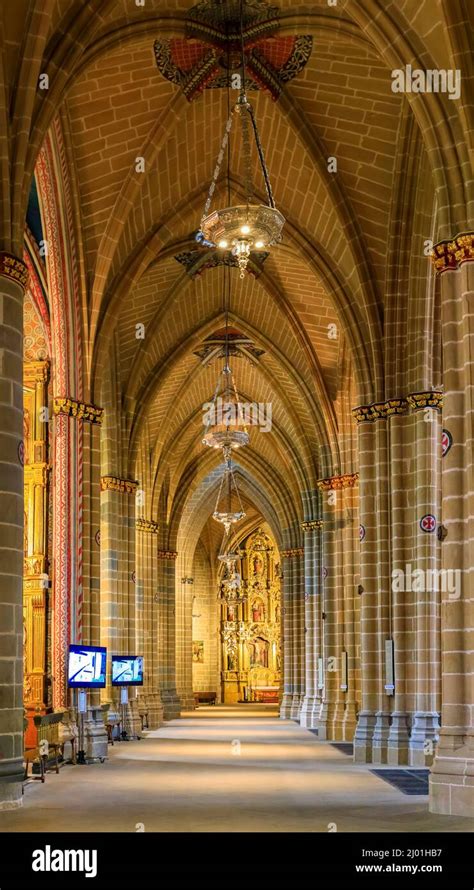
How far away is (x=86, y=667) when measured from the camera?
A: 17828 mm

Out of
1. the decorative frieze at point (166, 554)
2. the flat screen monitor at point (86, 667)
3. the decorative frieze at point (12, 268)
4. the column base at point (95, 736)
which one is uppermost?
the decorative frieze at point (12, 268)

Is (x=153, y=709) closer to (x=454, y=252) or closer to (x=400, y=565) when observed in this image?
(x=400, y=565)

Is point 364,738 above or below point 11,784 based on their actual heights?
below

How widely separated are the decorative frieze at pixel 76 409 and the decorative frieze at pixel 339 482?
7.70m

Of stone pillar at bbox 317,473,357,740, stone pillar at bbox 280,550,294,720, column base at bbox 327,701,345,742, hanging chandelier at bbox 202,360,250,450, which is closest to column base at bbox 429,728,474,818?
hanging chandelier at bbox 202,360,250,450

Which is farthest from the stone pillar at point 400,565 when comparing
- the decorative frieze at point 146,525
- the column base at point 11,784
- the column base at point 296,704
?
the column base at point 296,704

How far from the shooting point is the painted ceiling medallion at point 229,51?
17.2m

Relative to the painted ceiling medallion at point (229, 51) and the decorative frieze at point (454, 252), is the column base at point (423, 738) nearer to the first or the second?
the decorative frieze at point (454, 252)

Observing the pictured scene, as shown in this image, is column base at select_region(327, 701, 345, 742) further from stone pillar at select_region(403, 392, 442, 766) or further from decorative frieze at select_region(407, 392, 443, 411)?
decorative frieze at select_region(407, 392, 443, 411)

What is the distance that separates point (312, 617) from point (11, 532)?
20.8 metres

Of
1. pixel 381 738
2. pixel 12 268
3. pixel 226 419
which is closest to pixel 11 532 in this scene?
pixel 12 268

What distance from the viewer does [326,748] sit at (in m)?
22.6

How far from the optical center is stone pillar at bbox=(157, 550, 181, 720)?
126 feet

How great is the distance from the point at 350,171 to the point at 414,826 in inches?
464
